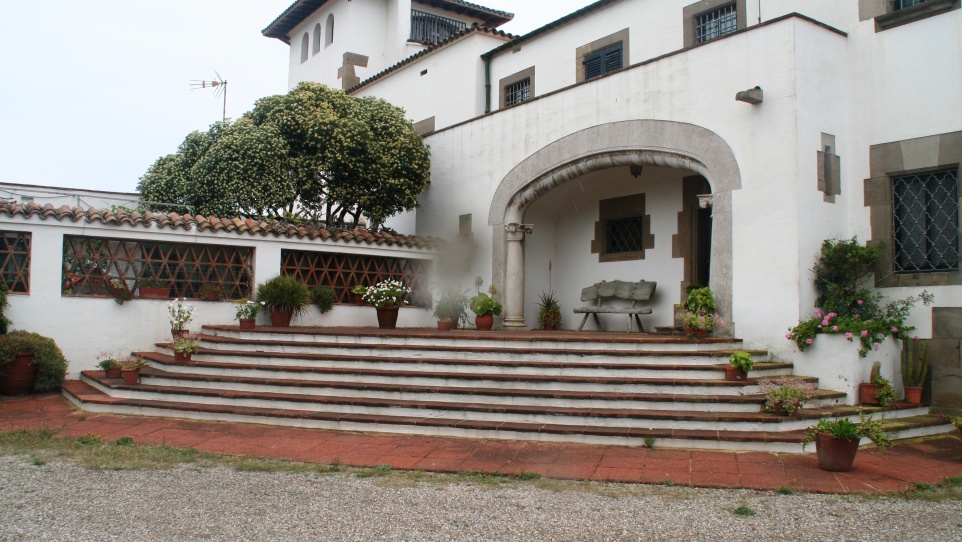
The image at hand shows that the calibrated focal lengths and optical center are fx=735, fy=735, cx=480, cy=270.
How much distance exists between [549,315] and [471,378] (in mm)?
4820

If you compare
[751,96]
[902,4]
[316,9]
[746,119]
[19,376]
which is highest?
[316,9]

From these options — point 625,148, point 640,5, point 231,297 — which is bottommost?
point 231,297

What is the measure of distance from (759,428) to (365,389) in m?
4.32

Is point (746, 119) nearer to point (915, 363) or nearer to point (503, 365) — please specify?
point (915, 363)

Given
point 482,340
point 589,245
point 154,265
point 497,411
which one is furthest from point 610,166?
point 154,265

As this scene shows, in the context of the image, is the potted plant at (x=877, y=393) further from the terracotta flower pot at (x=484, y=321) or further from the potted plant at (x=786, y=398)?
the terracotta flower pot at (x=484, y=321)

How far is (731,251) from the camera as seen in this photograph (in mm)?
9258

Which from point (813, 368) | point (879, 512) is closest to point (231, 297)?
point (813, 368)

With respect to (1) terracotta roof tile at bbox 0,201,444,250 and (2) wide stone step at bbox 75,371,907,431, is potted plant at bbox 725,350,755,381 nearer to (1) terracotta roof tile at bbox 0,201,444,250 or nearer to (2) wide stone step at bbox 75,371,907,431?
(2) wide stone step at bbox 75,371,907,431

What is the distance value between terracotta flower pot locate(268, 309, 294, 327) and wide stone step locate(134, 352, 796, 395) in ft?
6.50

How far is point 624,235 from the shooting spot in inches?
506

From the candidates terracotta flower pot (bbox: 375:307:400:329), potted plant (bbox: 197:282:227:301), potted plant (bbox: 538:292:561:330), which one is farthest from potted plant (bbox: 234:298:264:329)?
potted plant (bbox: 538:292:561:330)

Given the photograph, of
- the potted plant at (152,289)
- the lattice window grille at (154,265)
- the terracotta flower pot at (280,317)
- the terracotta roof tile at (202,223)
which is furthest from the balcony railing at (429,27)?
the potted plant at (152,289)

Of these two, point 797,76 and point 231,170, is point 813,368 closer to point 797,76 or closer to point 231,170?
point 797,76
